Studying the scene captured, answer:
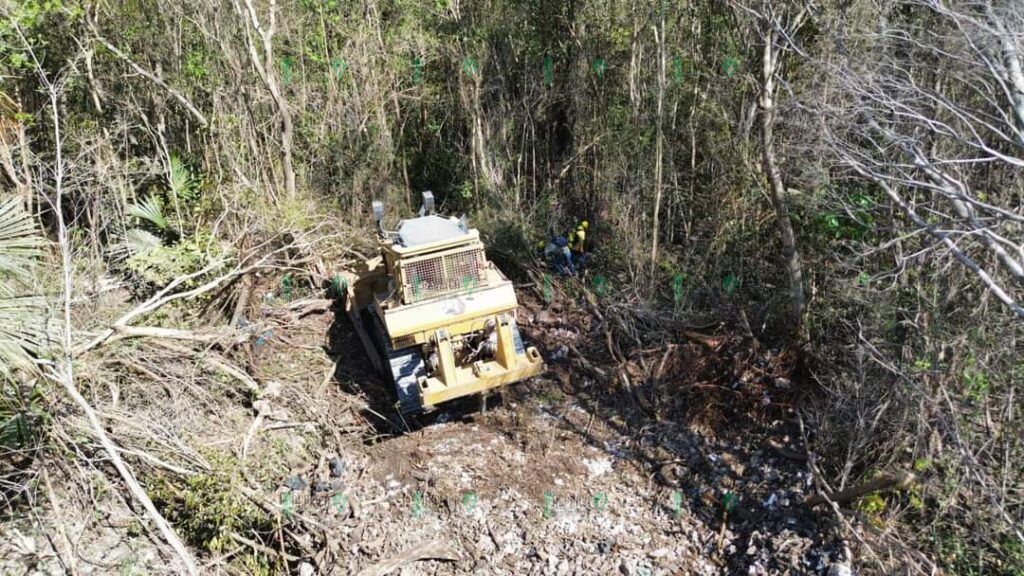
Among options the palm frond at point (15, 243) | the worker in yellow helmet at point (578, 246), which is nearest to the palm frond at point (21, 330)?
the palm frond at point (15, 243)

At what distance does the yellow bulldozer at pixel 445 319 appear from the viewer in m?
6.36

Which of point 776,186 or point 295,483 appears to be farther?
point 776,186

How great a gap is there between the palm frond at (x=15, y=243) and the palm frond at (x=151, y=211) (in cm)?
319

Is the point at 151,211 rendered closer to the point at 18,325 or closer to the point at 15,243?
the point at 15,243

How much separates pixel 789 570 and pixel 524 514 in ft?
6.73

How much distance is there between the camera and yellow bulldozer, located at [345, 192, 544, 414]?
6.36 meters

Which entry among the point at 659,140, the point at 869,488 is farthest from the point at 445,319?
the point at 869,488

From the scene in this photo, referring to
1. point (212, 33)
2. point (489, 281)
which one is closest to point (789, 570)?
point (489, 281)

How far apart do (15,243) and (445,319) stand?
3.33 m

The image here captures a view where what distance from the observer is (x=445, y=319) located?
6.48 meters

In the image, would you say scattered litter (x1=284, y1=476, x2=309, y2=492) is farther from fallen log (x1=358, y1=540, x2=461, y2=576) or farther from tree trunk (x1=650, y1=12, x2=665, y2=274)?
tree trunk (x1=650, y1=12, x2=665, y2=274)

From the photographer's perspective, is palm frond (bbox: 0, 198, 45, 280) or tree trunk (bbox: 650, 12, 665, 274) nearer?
palm frond (bbox: 0, 198, 45, 280)

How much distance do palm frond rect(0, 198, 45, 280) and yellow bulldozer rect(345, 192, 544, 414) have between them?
2.75 m

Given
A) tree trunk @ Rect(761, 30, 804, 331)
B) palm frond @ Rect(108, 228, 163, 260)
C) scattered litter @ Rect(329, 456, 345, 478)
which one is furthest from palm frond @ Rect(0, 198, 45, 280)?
tree trunk @ Rect(761, 30, 804, 331)
